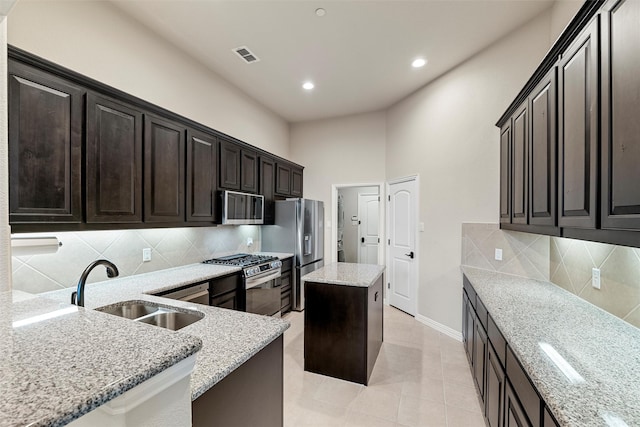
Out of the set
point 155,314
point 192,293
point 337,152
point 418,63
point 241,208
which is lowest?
point 192,293

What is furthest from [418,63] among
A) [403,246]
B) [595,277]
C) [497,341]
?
[497,341]

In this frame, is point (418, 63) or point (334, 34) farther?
point (418, 63)

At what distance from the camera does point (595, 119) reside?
1230mm

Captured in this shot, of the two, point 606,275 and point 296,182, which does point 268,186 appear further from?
point 606,275

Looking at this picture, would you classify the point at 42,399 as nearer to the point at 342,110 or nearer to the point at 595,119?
the point at 595,119

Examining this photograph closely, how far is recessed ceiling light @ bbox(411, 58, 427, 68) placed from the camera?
3.30 m

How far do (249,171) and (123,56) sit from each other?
5.78 ft

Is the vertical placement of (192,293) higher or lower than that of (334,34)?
lower

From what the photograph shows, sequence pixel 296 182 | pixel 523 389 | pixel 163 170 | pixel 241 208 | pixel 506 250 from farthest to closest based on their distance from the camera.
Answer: pixel 296 182 → pixel 241 208 → pixel 506 250 → pixel 163 170 → pixel 523 389

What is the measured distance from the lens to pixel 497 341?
1.64 m

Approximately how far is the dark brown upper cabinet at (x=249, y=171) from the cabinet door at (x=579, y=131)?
3.22 m

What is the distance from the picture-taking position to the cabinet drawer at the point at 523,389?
3.57 ft

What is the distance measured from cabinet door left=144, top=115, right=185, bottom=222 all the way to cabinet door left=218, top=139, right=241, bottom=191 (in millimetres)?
548

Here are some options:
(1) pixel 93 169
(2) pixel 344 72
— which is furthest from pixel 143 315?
(2) pixel 344 72
